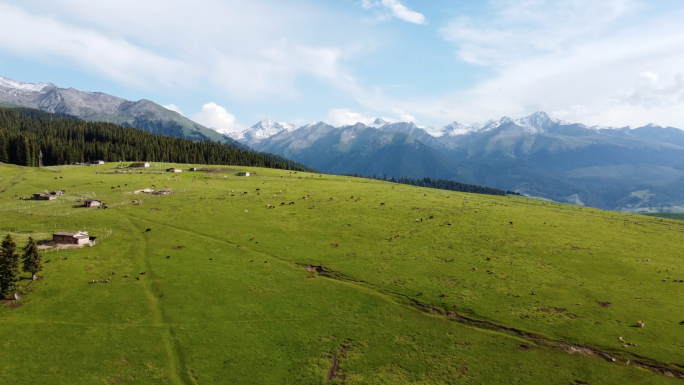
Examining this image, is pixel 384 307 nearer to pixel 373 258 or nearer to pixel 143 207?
pixel 373 258

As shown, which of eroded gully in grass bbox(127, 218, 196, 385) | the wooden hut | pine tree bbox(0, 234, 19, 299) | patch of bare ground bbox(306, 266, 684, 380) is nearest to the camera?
eroded gully in grass bbox(127, 218, 196, 385)

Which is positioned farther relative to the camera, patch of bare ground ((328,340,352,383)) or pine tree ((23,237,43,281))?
pine tree ((23,237,43,281))

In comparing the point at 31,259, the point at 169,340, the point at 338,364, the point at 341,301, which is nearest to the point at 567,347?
the point at 338,364

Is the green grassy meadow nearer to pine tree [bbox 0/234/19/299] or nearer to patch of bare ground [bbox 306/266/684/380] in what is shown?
patch of bare ground [bbox 306/266/684/380]

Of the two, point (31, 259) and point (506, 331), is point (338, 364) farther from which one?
point (31, 259)

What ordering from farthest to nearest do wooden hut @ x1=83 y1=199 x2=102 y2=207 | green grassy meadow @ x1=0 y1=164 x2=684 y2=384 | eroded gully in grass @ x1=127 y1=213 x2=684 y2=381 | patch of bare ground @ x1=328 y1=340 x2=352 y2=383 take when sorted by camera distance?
wooden hut @ x1=83 y1=199 x2=102 y2=207 → eroded gully in grass @ x1=127 y1=213 x2=684 y2=381 → green grassy meadow @ x1=0 y1=164 x2=684 y2=384 → patch of bare ground @ x1=328 y1=340 x2=352 y2=383

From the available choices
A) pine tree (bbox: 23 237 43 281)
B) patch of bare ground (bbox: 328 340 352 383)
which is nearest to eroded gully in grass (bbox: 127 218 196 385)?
pine tree (bbox: 23 237 43 281)

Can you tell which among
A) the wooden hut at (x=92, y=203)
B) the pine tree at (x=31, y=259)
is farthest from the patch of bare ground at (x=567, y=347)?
the wooden hut at (x=92, y=203)

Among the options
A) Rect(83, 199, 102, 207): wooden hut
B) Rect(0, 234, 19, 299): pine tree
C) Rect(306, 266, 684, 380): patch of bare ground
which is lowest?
Rect(306, 266, 684, 380): patch of bare ground
